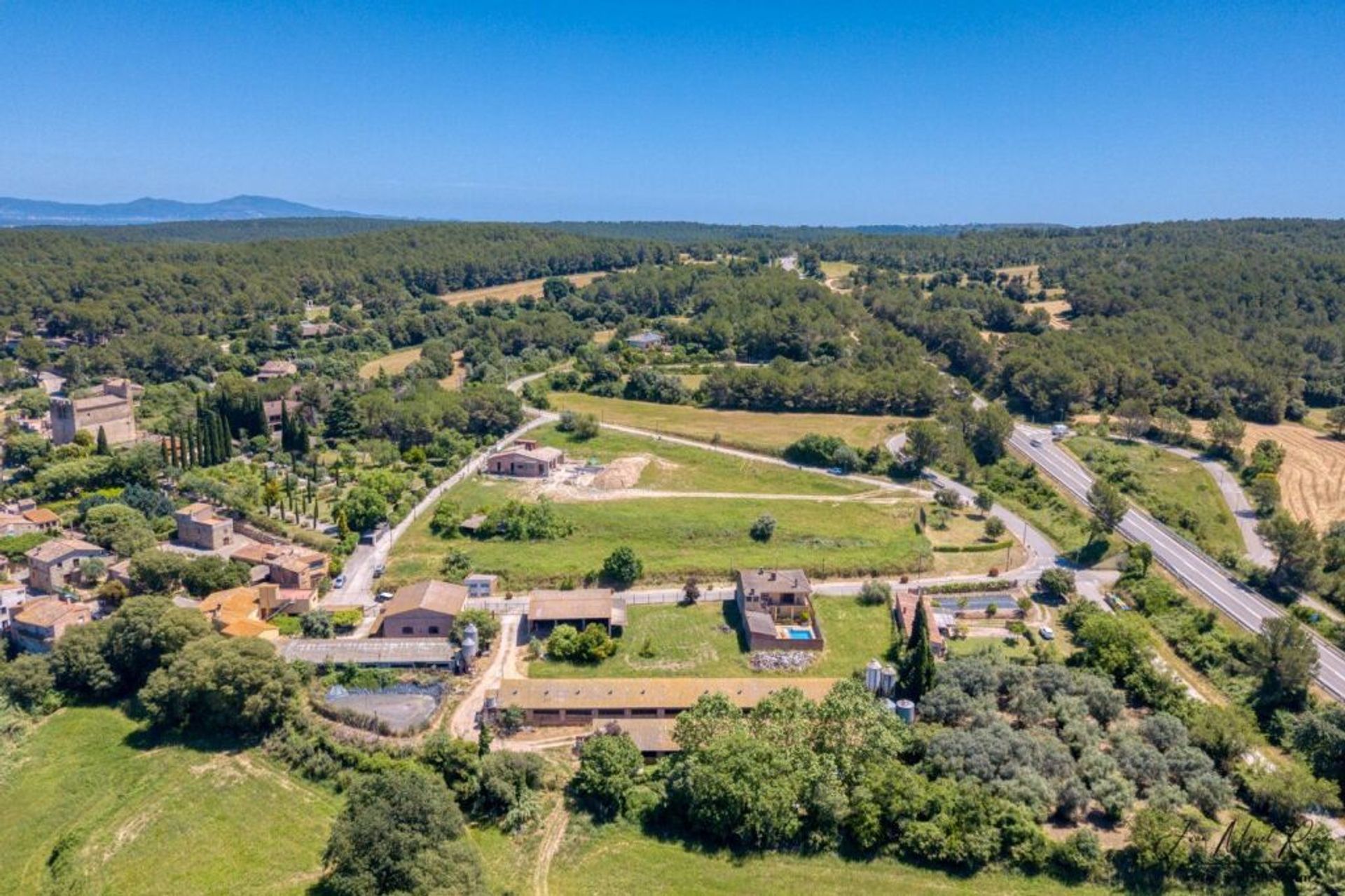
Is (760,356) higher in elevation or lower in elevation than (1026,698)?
higher

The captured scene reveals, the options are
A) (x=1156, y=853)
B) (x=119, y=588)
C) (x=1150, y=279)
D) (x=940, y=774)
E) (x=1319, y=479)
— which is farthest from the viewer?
(x=1150, y=279)

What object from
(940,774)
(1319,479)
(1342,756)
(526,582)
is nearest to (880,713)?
(940,774)

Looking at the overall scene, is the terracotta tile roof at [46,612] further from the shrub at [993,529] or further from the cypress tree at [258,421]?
the shrub at [993,529]

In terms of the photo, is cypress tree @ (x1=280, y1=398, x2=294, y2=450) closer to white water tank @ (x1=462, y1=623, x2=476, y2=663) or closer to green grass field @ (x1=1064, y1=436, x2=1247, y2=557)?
white water tank @ (x1=462, y1=623, x2=476, y2=663)

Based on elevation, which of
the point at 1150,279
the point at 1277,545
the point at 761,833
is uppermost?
the point at 1150,279

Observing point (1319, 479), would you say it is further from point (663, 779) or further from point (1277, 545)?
point (663, 779)

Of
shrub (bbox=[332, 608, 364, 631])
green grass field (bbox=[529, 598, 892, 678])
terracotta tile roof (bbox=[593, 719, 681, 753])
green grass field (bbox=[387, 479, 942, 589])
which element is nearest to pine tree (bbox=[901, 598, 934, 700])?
green grass field (bbox=[529, 598, 892, 678])
